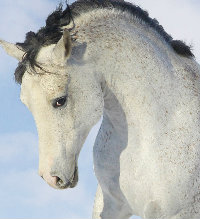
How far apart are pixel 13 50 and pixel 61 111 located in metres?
0.95

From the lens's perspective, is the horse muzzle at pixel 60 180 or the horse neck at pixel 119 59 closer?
the horse muzzle at pixel 60 180

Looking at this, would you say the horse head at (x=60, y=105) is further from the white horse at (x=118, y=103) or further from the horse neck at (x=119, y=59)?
the horse neck at (x=119, y=59)

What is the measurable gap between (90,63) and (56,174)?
1.07 meters


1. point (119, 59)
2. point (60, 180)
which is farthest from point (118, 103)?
point (60, 180)

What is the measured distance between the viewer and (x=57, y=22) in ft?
14.8

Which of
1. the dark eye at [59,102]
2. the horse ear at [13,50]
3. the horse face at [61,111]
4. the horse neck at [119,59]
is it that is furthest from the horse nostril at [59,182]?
the horse ear at [13,50]

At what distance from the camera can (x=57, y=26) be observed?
447cm

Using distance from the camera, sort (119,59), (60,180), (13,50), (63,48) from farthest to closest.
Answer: (13,50)
(119,59)
(60,180)
(63,48)

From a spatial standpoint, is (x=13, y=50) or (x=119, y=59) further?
(x=13, y=50)

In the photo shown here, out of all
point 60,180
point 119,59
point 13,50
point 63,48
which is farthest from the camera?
point 13,50

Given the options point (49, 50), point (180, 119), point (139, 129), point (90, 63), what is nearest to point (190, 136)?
point (180, 119)

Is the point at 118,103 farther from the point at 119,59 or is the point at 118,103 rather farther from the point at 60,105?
the point at 60,105

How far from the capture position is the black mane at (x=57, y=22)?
4.42m

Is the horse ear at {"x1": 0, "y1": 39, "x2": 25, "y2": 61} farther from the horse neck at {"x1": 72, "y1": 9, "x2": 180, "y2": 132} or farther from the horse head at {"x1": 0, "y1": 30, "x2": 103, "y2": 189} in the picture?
the horse neck at {"x1": 72, "y1": 9, "x2": 180, "y2": 132}
